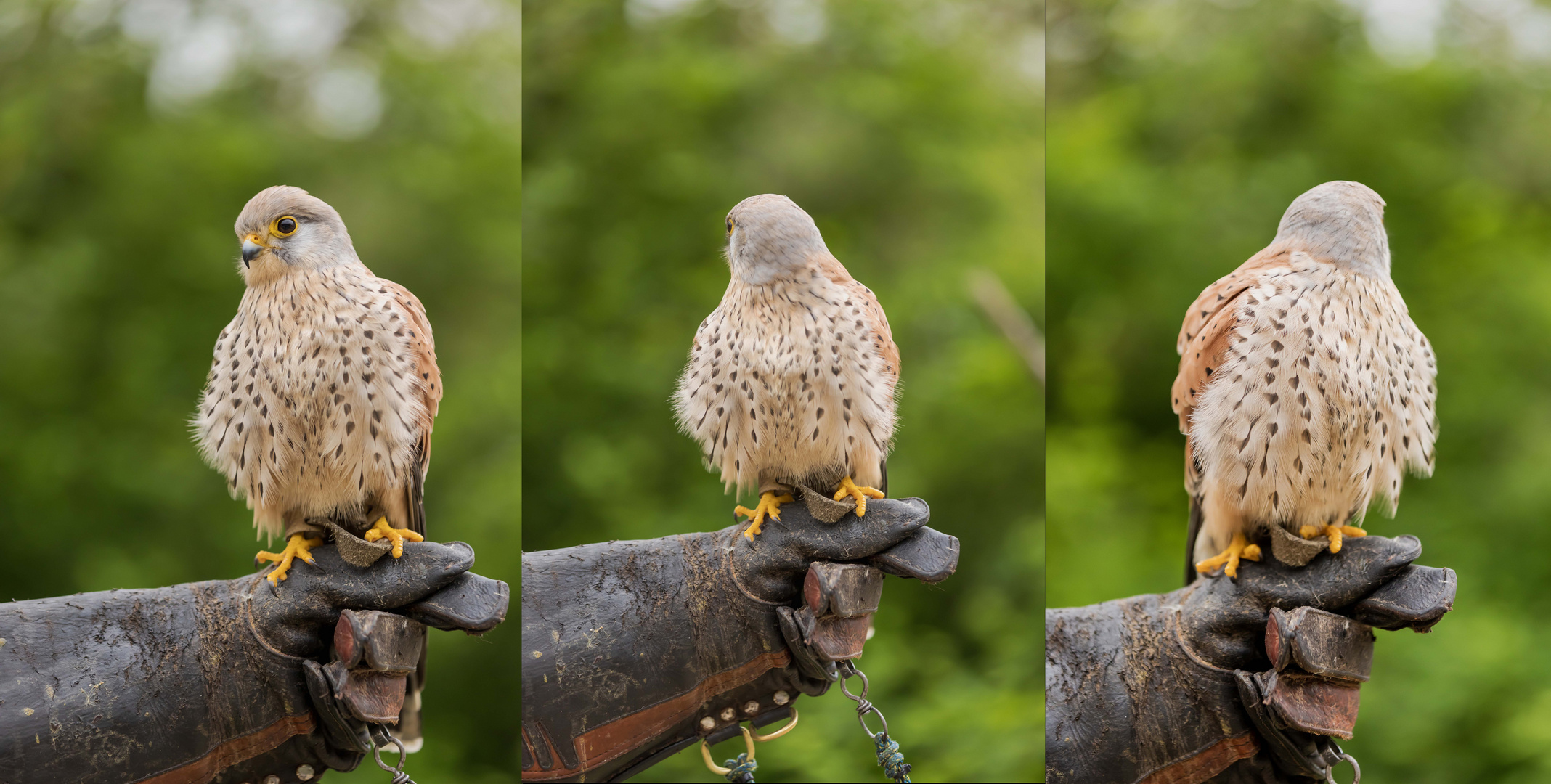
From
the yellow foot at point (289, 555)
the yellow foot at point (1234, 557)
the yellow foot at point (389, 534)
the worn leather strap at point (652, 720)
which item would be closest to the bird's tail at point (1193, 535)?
the yellow foot at point (1234, 557)

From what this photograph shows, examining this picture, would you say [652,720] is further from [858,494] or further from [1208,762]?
[1208,762]

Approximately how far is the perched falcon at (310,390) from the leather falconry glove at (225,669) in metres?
0.10

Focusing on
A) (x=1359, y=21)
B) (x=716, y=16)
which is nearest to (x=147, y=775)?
(x=716, y=16)

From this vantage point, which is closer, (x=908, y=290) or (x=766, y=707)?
(x=766, y=707)

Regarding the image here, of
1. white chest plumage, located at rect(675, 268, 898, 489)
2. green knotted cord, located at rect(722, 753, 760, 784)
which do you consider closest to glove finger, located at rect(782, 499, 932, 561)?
white chest plumage, located at rect(675, 268, 898, 489)

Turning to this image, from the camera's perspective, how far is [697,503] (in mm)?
3117

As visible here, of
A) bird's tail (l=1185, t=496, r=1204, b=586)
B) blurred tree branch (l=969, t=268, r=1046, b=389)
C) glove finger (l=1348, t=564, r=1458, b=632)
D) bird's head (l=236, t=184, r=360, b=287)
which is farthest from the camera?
blurred tree branch (l=969, t=268, r=1046, b=389)

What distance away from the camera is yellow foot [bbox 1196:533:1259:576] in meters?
1.88

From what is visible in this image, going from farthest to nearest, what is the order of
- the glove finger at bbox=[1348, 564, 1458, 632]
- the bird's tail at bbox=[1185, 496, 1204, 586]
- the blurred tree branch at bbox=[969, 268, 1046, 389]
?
the blurred tree branch at bbox=[969, 268, 1046, 389] → the bird's tail at bbox=[1185, 496, 1204, 586] → the glove finger at bbox=[1348, 564, 1458, 632]

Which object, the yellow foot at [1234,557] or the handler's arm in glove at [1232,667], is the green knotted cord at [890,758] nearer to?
the handler's arm in glove at [1232,667]

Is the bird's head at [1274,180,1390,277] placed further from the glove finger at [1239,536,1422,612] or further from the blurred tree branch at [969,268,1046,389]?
the blurred tree branch at [969,268,1046,389]

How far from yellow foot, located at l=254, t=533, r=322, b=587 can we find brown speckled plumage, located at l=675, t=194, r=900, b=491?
753 mm

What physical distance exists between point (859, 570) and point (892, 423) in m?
0.32

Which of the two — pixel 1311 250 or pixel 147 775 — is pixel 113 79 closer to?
pixel 147 775
